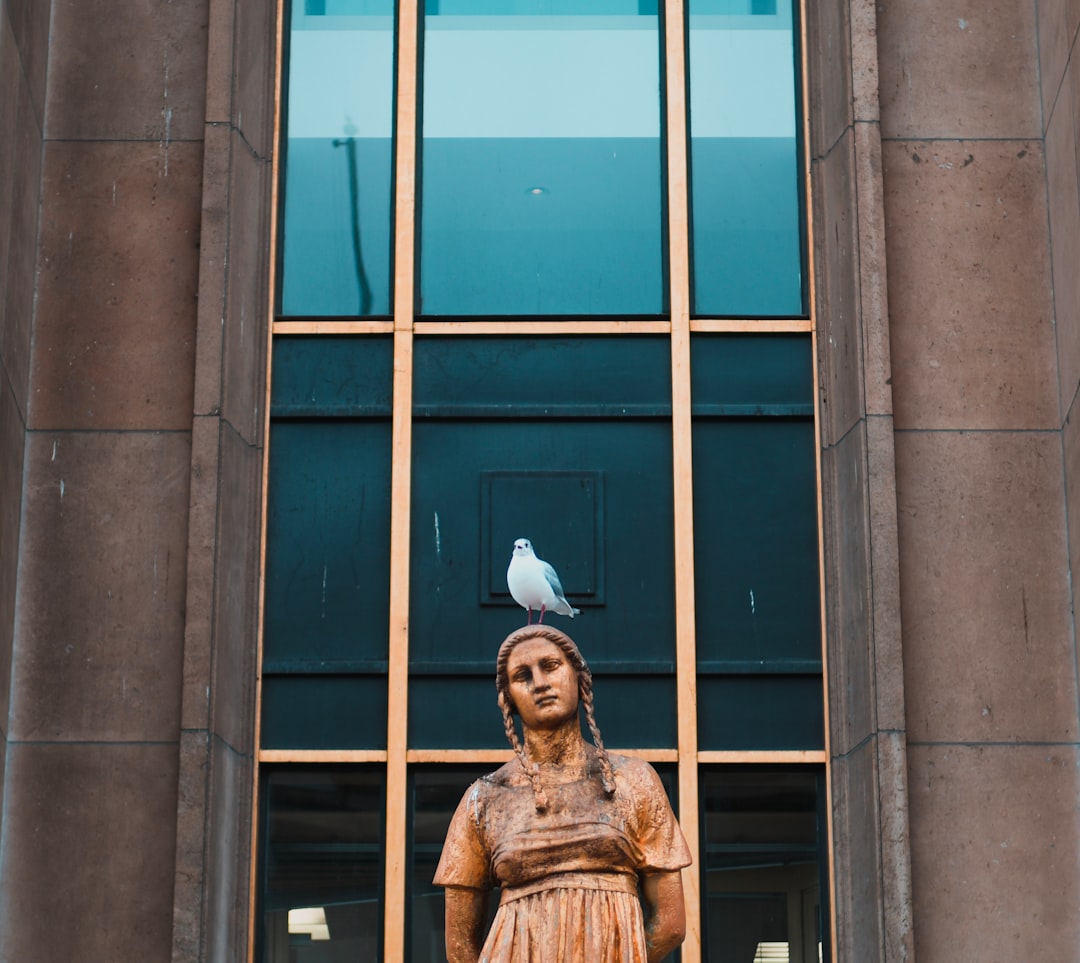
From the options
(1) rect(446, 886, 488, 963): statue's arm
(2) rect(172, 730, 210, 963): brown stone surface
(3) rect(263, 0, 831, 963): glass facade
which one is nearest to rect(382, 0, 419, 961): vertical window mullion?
(3) rect(263, 0, 831, 963): glass facade

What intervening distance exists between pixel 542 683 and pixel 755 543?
16.4 feet

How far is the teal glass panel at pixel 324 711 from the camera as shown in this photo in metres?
14.0

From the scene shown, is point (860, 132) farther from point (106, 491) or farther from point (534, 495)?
point (106, 491)

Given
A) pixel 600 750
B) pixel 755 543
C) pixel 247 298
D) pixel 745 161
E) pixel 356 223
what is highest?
pixel 745 161

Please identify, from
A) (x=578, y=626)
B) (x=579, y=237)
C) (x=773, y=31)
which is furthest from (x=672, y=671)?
(x=773, y=31)

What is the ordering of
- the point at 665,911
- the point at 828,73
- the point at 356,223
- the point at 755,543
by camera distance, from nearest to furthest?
the point at 665,911 → the point at 755,543 → the point at 356,223 → the point at 828,73

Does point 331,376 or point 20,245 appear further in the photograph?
point 331,376

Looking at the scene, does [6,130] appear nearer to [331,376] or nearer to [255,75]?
[255,75]

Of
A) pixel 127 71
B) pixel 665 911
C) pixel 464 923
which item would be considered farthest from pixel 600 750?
pixel 127 71

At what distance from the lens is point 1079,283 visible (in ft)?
45.1

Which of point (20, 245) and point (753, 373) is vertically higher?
point (20, 245)

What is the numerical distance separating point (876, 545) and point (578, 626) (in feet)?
6.31

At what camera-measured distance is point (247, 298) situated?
47.7ft

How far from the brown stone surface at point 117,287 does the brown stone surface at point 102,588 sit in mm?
238
